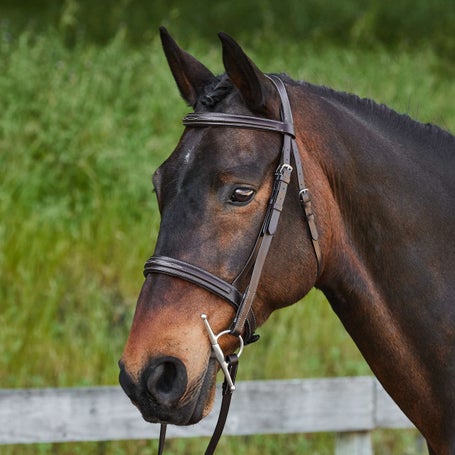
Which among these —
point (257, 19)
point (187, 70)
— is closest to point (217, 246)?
point (187, 70)

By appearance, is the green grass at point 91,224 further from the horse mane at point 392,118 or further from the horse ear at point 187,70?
the horse ear at point 187,70

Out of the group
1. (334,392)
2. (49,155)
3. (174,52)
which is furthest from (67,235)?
(174,52)

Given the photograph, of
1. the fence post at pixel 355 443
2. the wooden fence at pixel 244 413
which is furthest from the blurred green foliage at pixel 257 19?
the fence post at pixel 355 443

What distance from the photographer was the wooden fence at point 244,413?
3994 millimetres

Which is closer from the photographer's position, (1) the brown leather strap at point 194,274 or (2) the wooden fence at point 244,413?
(1) the brown leather strap at point 194,274

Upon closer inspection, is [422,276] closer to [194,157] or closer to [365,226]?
[365,226]

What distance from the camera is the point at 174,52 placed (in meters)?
2.50

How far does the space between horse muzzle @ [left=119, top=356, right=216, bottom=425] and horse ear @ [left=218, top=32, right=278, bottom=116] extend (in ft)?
2.52

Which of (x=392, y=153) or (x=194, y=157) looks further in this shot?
(x=392, y=153)

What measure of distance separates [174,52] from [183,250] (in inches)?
28.4

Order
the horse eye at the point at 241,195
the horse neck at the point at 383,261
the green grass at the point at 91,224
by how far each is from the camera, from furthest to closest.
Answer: the green grass at the point at 91,224
the horse neck at the point at 383,261
the horse eye at the point at 241,195

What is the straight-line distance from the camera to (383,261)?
2.39 meters

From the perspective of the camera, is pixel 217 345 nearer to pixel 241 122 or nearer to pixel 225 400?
pixel 225 400

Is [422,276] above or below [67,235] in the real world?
below
